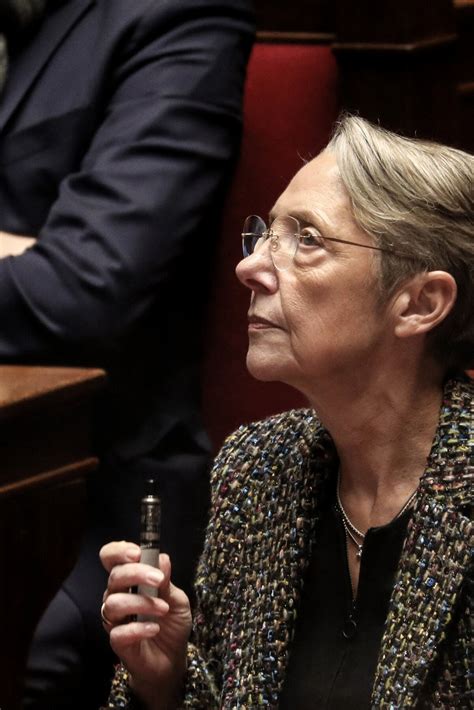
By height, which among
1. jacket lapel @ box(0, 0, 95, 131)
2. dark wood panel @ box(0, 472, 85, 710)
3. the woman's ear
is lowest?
dark wood panel @ box(0, 472, 85, 710)

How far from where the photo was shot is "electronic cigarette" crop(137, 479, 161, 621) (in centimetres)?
148

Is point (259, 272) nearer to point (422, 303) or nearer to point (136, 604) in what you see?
point (422, 303)

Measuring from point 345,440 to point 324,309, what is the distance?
0.15 m

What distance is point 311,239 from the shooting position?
159 cm

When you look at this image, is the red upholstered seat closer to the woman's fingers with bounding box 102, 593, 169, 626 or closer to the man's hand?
the man's hand

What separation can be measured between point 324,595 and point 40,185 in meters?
0.84

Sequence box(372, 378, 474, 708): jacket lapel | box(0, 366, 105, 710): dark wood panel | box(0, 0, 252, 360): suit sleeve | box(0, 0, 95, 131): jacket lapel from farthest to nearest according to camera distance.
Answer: box(0, 0, 95, 131): jacket lapel → box(0, 0, 252, 360): suit sleeve → box(0, 366, 105, 710): dark wood panel → box(372, 378, 474, 708): jacket lapel

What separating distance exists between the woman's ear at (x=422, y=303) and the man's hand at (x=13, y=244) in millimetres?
713

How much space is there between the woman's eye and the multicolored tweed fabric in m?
0.21

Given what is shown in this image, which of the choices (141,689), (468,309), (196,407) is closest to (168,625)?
(141,689)

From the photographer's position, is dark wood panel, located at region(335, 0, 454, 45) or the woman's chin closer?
the woman's chin

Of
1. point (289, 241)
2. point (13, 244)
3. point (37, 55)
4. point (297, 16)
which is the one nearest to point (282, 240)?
point (289, 241)

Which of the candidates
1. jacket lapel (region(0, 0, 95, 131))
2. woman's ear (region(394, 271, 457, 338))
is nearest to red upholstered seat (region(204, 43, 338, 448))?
jacket lapel (region(0, 0, 95, 131))

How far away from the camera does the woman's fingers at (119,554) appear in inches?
59.8
